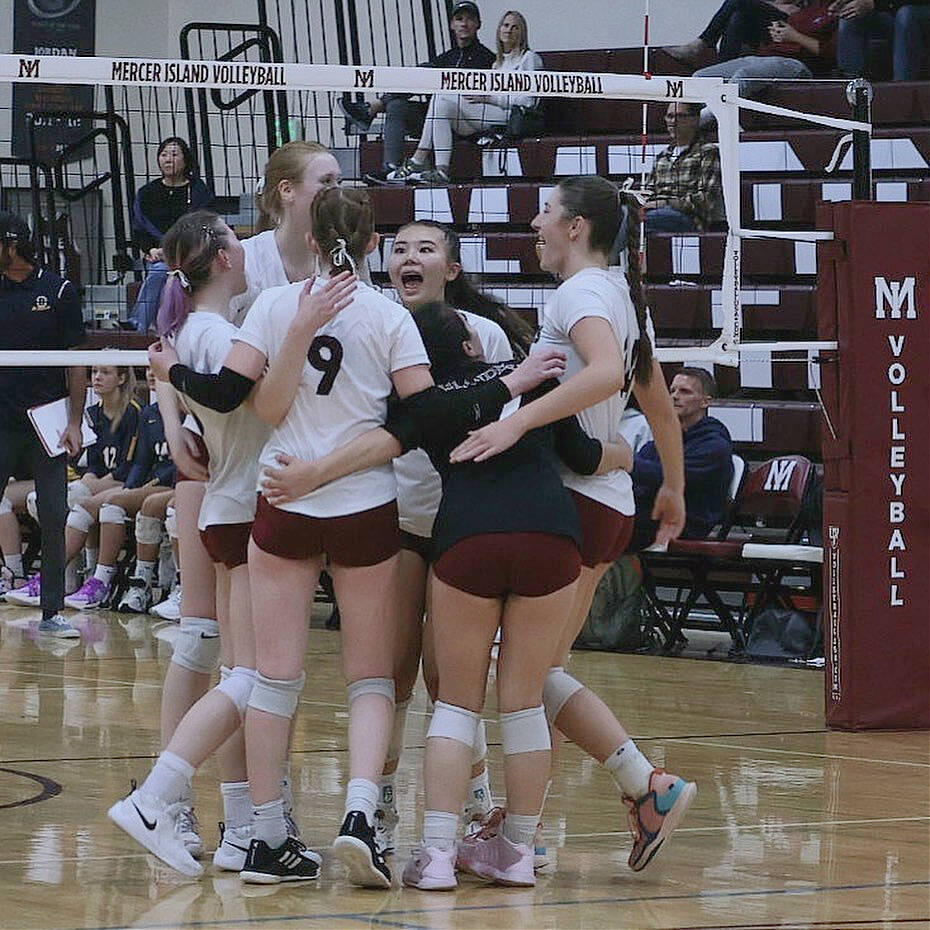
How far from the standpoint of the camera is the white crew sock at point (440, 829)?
13.4 feet

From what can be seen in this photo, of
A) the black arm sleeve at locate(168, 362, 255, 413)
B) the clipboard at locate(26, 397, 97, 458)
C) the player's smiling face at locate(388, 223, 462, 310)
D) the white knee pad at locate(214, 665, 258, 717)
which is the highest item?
the player's smiling face at locate(388, 223, 462, 310)

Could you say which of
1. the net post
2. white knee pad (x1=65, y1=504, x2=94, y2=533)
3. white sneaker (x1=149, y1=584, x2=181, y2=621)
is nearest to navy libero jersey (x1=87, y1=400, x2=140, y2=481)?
white knee pad (x1=65, y1=504, x2=94, y2=533)

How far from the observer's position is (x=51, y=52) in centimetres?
1733

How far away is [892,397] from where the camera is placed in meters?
6.79

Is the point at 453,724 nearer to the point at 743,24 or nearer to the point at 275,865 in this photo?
the point at 275,865

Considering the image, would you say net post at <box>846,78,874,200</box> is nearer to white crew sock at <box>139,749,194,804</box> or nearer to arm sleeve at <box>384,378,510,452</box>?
arm sleeve at <box>384,378,510,452</box>

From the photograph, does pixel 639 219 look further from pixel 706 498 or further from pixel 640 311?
pixel 706 498

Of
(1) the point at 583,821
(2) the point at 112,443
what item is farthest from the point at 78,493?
(1) the point at 583,821

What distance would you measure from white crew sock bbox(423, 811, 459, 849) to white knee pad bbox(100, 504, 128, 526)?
6.99 meters

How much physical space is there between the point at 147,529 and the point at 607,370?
6.72 metres

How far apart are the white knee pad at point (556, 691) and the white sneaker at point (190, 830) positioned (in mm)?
870

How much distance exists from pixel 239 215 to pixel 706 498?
224 inches

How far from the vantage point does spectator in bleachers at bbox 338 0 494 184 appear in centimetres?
1278

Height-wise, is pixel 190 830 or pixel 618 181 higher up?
pixel 618 181
